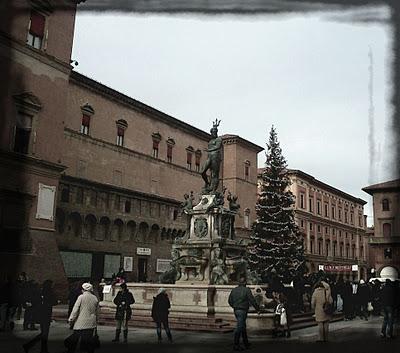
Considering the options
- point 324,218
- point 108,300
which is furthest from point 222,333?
point 324,218

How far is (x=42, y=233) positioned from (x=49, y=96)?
22.2ft

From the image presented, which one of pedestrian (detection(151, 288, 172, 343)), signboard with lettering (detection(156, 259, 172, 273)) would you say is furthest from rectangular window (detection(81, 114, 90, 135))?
pedestrian (detection(151, 288, 172, 343))

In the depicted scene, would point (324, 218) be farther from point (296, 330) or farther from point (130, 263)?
point (296, 330)

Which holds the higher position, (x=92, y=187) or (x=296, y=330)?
(x=92, y=187)

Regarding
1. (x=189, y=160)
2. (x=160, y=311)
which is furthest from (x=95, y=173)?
(x=160, y=311)

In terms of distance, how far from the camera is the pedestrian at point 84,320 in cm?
662

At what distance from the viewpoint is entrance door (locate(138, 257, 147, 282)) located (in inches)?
1403

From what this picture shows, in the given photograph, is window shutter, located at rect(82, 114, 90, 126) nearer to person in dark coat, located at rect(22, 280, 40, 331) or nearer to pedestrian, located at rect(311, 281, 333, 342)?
person in dark coat, located at rect(22, 280, 40, 331)

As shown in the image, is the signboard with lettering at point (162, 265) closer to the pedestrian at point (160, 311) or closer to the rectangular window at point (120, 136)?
the rectangular window at point (120, 136)

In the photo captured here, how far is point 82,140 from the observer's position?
33469mm

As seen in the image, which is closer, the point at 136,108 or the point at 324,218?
the point at 136,108

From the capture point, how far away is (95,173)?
A: 34.4 m

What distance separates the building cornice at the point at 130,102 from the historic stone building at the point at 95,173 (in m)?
0.09

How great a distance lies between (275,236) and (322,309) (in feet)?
60.5
